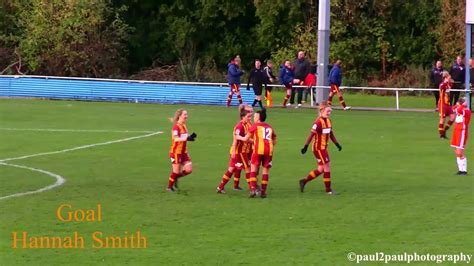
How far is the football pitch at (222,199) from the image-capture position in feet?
46.0

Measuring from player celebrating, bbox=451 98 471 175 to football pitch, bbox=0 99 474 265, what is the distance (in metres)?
0.42

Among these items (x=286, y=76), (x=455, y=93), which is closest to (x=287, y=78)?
(x=286, y=76)

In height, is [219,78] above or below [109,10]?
below

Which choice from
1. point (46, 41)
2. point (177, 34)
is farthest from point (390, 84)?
point (46, 41)

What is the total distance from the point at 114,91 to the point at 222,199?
24731mm

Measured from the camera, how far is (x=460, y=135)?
71.2 feet

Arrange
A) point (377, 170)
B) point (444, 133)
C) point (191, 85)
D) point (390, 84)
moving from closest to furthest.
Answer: point (377, 170)
point (444, 133)
point (191, 85)
point (390, 84)

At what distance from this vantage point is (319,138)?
18812mm

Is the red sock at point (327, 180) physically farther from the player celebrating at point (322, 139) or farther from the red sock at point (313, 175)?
the red sock at point (313, 175)

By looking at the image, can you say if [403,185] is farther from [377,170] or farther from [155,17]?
[155,17]

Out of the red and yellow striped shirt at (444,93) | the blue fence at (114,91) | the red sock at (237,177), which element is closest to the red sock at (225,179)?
the red sock at (237,177)

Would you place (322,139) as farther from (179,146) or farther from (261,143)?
(179,146)

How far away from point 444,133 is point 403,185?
9.40 meters

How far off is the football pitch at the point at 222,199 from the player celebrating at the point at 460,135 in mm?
421
